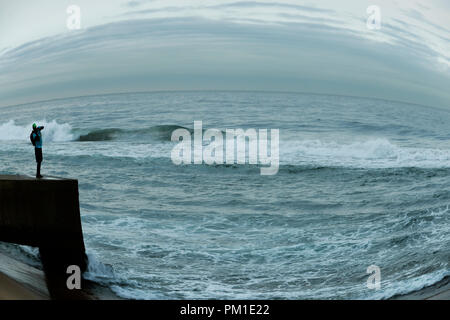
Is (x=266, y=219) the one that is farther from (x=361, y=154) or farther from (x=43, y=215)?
(x=361, y=154)

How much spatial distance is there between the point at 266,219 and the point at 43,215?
6311mm

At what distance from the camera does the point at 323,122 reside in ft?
125

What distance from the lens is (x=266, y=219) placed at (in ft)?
40.0

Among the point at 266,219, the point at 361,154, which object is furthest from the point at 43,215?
the point at 361,154

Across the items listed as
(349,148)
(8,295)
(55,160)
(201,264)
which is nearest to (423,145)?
(349,148)

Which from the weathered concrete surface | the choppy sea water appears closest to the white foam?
the choppy sea water

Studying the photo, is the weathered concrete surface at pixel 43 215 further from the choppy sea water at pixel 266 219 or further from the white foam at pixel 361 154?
the white foam at pixel 361 154

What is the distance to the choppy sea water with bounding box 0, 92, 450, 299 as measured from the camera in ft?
25.3

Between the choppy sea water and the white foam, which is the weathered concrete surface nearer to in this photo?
the choppy sea water

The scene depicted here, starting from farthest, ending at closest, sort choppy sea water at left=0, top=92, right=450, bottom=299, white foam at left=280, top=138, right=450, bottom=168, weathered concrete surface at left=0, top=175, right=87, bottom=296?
white foam at left=280, top=138, right=450, bottom=168, choppy sea water at left=0, top=92, right=450, bottom=299, weathered concrete surface at left=0, top=175, right=87, bottom=296

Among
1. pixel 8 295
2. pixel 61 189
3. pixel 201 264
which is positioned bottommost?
pixel 201 264

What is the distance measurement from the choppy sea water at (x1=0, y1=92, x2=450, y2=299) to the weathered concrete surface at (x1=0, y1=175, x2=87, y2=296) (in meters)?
0.50

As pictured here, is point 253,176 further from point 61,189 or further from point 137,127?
point 137,127

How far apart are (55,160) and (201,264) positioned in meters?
16.8
